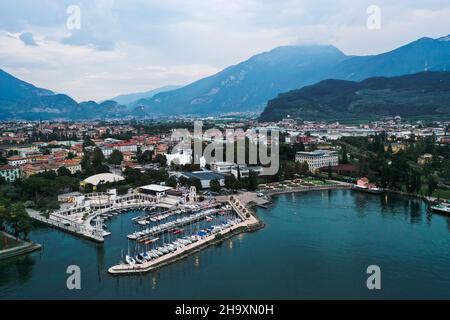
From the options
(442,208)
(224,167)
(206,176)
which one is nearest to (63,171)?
(206,176)

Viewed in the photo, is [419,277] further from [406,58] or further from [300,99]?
[406,58]

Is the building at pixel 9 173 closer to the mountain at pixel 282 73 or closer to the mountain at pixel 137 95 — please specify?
the mountain at pixel 282 73

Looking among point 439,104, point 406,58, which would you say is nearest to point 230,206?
point 439,104

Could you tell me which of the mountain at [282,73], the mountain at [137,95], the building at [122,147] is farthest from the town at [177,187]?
the mountain at [137,95]

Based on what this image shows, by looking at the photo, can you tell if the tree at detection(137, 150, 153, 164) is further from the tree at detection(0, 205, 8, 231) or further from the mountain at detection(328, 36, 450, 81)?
the mountain at detection(328, 36, 450, 81)

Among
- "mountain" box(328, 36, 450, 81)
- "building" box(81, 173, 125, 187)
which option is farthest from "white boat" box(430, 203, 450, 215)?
"mountain" box(328, 36, 450, 81)
